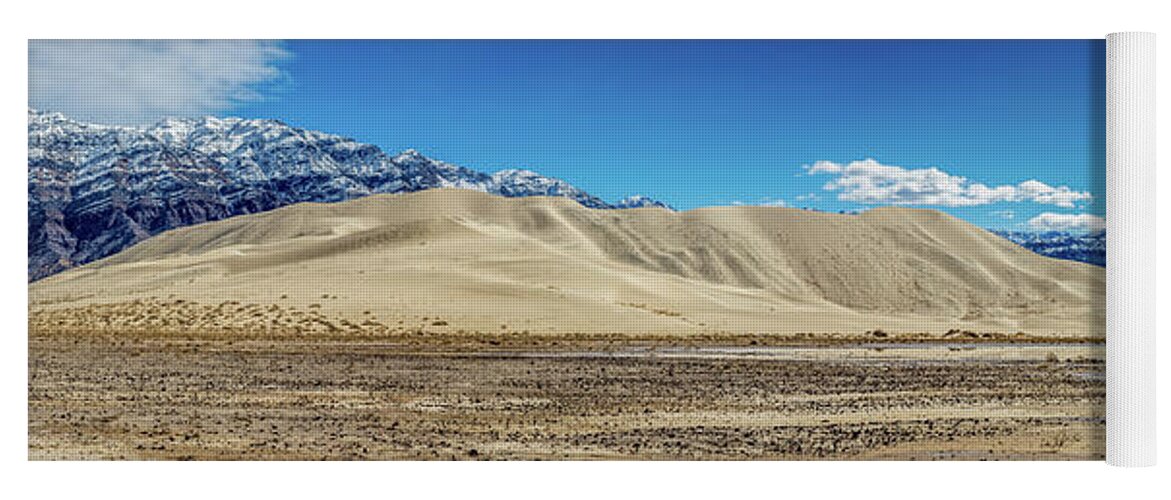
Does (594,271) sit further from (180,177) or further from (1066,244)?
(1066,244)

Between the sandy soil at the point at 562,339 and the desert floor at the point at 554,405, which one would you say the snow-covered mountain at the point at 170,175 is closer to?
the sandy soil at the point at 562,339

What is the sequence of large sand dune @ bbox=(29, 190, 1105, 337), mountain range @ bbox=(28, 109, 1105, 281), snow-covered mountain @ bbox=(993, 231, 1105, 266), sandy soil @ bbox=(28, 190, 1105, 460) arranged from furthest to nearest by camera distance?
large sand dune @ bbox=(29, 190, 1105, 337) < mountain range @ bbox=(28, 109, 1105, 281) < sandy soil @ bbox=(28, 190, 1105, 460) < snow-covered mountain @ bbox=(993, 231, 1105, 266)

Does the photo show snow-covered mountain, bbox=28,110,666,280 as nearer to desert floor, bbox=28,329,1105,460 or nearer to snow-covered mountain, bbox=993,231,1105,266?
desert floor, bbox=28,329,1105,460

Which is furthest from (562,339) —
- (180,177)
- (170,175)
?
(170,175)

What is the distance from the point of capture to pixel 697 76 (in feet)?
67.2

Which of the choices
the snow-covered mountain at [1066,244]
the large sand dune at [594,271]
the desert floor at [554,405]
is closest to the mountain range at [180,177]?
the snow-covered mountain at [1066,244]

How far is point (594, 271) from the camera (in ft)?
147

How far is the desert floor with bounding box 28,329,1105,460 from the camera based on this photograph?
12.9 m

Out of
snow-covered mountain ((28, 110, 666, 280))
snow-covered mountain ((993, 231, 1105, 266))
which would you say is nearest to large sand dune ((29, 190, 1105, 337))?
snow-covered mountain ((28, 110, 666, 280))

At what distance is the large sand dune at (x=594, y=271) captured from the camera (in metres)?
33.3

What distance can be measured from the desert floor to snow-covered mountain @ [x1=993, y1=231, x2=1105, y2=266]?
3.48ft

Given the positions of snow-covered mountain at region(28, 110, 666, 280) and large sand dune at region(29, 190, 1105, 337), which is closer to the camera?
snow-covered mountain at region(28, 110, 666, 280)

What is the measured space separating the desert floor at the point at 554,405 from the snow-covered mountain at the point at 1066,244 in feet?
3.48

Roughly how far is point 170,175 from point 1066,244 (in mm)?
27531
